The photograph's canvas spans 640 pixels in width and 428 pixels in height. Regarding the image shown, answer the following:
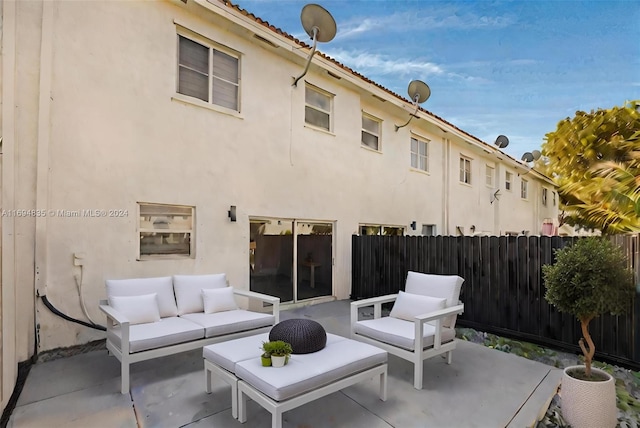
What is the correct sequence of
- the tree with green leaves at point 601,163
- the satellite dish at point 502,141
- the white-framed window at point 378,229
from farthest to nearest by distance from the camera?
the satellite dish at point 502,141 < the white-framed window at point 378,229 < the tree with green leaves at point 601,163

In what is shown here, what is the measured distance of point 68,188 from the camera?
508 centimetres

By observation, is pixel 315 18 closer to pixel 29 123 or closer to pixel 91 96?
pixel 91 96

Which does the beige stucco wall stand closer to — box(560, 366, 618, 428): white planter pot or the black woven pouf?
the black woven pouf

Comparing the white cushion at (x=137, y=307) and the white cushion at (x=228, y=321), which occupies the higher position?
the white cushion at (x=137, y=307)

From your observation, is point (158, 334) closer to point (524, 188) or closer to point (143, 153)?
point (143, 153)

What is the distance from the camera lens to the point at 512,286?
20.0 ft

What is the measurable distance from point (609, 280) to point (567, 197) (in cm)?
1684

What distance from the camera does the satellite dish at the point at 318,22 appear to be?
7.23m

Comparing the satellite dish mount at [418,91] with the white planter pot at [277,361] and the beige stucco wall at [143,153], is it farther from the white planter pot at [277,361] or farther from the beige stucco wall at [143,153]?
the white planter pot at [277,361]

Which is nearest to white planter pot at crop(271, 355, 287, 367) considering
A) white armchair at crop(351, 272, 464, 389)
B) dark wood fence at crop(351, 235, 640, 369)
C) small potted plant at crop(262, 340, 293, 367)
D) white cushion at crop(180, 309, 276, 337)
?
small potted plant at crop(262, 340, 293, 367)

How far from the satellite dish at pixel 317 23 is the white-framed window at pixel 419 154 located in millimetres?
5729

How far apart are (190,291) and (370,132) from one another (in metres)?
7.30

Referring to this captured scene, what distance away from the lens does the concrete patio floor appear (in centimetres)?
327

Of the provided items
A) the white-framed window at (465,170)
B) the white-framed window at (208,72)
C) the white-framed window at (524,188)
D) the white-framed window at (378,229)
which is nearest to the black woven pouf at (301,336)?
the white-framed window at (208,72)
